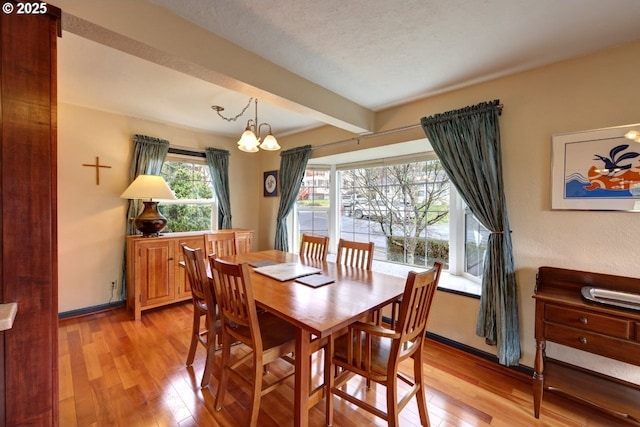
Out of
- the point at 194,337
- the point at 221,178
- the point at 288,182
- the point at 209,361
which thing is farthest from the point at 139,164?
the point at 209,361


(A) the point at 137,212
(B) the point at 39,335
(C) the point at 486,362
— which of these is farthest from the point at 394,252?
(A) the point at 137,212

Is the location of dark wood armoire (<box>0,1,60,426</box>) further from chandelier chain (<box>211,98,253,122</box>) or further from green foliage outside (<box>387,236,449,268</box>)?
green foliage outside (<box>387,236,449,268</box>)

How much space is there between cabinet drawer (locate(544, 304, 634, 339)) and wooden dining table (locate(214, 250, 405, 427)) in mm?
865

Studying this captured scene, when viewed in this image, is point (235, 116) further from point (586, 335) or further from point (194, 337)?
point (586, 335)

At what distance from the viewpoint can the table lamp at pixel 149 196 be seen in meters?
2.70

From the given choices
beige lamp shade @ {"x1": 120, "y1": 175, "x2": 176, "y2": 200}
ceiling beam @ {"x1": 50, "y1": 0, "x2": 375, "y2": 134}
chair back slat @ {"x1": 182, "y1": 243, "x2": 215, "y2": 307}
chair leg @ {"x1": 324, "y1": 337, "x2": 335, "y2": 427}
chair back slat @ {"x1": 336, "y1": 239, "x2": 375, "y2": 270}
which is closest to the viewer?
ceiling beam @ {"x1": 50, "y1": 0, "x2": 375, "y2": 134}

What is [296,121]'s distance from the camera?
10.7 feet

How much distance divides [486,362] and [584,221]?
127 centimetres

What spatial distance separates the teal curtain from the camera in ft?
12.0

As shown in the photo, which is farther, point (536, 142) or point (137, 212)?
point (137, 212)

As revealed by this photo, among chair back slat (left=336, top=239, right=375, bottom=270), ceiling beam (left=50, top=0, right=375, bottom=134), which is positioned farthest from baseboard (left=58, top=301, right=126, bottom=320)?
ceiling beam (left=50, top=0, right=375, bottom=134)

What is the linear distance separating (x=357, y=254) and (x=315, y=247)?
501mm

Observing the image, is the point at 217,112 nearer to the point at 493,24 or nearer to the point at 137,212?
the point at 137,212

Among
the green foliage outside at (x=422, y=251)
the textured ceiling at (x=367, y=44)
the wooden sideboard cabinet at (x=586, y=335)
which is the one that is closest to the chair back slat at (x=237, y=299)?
the textured ceiling at (x=367, y=44)
